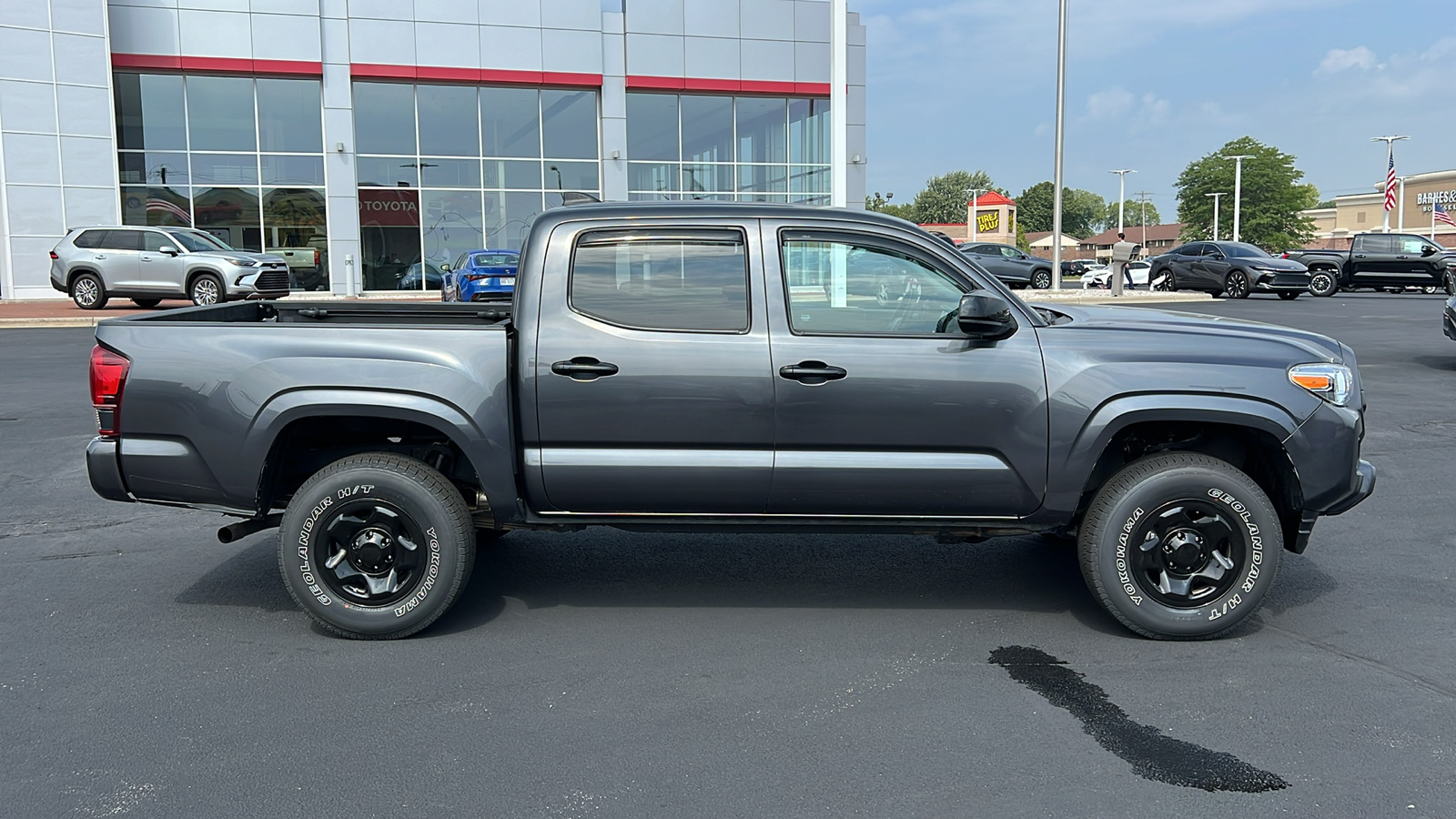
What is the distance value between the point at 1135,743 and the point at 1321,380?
191 centimetres

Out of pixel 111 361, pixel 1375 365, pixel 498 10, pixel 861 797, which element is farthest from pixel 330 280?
pixel 861 797

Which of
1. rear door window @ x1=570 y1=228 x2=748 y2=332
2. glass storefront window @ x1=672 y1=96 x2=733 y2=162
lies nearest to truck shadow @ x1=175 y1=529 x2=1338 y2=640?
rear door window @ x1=570 y1=228 x2=748 y2=332

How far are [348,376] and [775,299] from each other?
181 centimetres

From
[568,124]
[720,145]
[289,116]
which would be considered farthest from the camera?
[720,145]

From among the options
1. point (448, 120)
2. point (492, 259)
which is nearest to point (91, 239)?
point (492, 259)

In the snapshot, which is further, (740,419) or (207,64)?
(207,64)

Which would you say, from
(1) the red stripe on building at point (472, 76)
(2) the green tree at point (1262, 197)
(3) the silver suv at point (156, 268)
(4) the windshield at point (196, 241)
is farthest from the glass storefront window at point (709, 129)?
(2) the green tree at point (1262, 197)

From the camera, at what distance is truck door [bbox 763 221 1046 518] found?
470 centimetres

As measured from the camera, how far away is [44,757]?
3717 millimetres

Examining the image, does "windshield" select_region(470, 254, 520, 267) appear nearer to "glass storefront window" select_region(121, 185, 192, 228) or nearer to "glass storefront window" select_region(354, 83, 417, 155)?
"glass storefront window" select_region(354, 83, 417, 155)

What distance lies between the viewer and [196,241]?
79.9 feet

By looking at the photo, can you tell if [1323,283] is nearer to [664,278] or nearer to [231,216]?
[231,216]

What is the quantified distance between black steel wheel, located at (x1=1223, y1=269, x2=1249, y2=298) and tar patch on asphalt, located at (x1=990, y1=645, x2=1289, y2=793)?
28552mm

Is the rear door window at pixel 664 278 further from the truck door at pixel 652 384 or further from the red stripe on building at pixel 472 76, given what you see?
the red stripe on building at pixel 472 76
